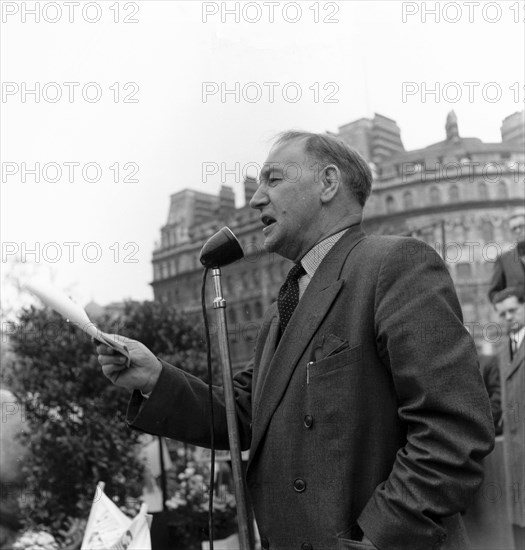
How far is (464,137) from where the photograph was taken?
3.83 meters

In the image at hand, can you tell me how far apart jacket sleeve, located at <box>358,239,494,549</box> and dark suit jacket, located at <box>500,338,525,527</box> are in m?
1.72

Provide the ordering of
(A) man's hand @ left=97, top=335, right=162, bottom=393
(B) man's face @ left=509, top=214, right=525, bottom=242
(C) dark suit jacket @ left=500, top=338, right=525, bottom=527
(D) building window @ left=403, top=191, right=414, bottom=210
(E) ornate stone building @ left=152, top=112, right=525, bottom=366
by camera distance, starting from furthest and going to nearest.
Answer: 1. (D) building window @ left=403, top=191, right=414, bottom=210
2. (E) ornate stone building @ left=152, top=112, right=525, bottom=366
3. (B) man's face @ left=509, top=214, right=525, bottom=242
4. (C) dark suit jacket @ left=500, top=338, right=525, bottom=527
5. (A) man's hand @ left=97, top=335, right=162, bottom=393

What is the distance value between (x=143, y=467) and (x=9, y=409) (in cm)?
88

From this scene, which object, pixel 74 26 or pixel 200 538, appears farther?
pixel 74 26

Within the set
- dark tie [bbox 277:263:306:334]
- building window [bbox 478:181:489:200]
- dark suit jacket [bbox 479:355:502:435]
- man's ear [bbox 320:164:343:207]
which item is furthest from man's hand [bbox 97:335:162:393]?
building window [bbox 478:181:489:200]

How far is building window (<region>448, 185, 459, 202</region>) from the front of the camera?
380cm

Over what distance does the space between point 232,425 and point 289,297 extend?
305mm

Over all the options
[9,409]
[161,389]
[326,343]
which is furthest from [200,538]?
[326,343]

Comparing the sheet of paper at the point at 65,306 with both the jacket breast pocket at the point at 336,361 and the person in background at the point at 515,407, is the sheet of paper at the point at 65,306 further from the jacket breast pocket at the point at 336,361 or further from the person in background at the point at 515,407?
the person in background at the point at 515,407

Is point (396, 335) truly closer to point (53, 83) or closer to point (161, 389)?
point (161, 389)

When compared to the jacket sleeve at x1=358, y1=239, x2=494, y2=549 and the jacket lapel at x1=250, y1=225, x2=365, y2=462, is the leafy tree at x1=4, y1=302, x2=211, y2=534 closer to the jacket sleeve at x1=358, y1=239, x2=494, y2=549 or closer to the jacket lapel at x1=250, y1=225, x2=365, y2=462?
the jacket lapel at x1=250, y1=225, x2=365, y2=462

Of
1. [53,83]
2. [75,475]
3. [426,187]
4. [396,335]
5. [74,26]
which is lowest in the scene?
[75,475]

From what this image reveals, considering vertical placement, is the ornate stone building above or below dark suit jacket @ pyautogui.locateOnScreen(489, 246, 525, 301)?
above

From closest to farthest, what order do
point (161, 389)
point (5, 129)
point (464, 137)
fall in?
point (161, 389) → point (464, 137) → point (5, 129)
